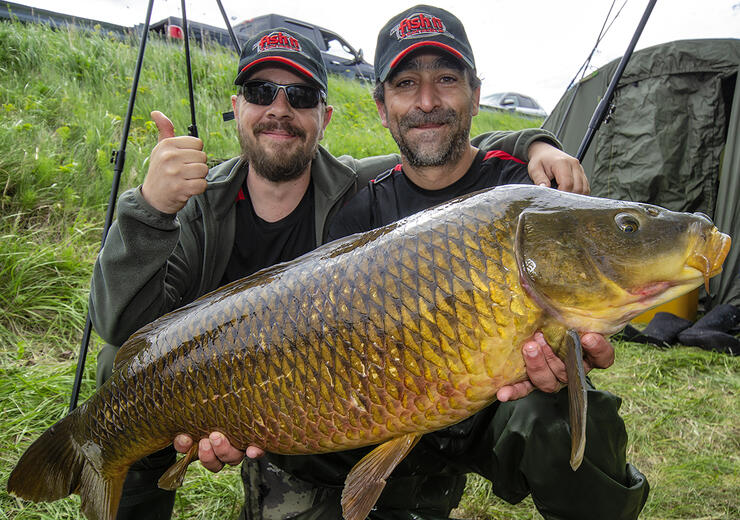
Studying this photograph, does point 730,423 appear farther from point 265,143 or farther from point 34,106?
point 34,106

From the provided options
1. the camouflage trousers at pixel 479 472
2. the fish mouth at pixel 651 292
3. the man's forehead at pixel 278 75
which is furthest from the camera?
the man's forehead at pixel 278 75

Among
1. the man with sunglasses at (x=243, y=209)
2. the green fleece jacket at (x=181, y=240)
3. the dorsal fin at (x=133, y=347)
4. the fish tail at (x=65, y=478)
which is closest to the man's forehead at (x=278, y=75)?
the man with sunglasses at (x=243, y=209)

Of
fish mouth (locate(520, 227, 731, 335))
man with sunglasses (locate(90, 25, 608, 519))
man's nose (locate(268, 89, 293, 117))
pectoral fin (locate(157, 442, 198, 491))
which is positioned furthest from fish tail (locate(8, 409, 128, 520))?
man's nose (locate(268, 89, 293, 117))

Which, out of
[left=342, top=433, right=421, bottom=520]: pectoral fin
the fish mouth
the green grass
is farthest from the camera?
the green grass

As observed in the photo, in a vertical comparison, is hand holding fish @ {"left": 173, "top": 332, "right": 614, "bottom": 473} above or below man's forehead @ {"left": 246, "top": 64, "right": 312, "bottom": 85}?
below

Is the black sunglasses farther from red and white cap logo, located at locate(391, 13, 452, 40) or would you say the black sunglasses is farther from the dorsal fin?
the dorsal fin

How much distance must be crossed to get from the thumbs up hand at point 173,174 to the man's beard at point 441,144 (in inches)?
32.7

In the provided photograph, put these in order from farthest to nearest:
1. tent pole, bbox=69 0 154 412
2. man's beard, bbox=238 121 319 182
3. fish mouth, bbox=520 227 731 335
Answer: man's beard, bbox=238 121 319 182 < tent pole, bbox=69 0 154 412 < fish mouth, bbox=520 227 731 335

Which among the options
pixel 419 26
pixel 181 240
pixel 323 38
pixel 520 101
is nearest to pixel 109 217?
pixel 181 240

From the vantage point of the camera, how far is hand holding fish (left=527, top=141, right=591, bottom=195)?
5.29 feet

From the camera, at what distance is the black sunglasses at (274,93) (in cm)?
225

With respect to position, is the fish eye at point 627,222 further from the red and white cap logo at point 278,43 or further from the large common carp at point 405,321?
the red and white cap logo at point 278,43

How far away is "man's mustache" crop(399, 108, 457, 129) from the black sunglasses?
0.50 m

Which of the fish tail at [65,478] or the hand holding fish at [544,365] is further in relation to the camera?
the fish tail at [65,478]
